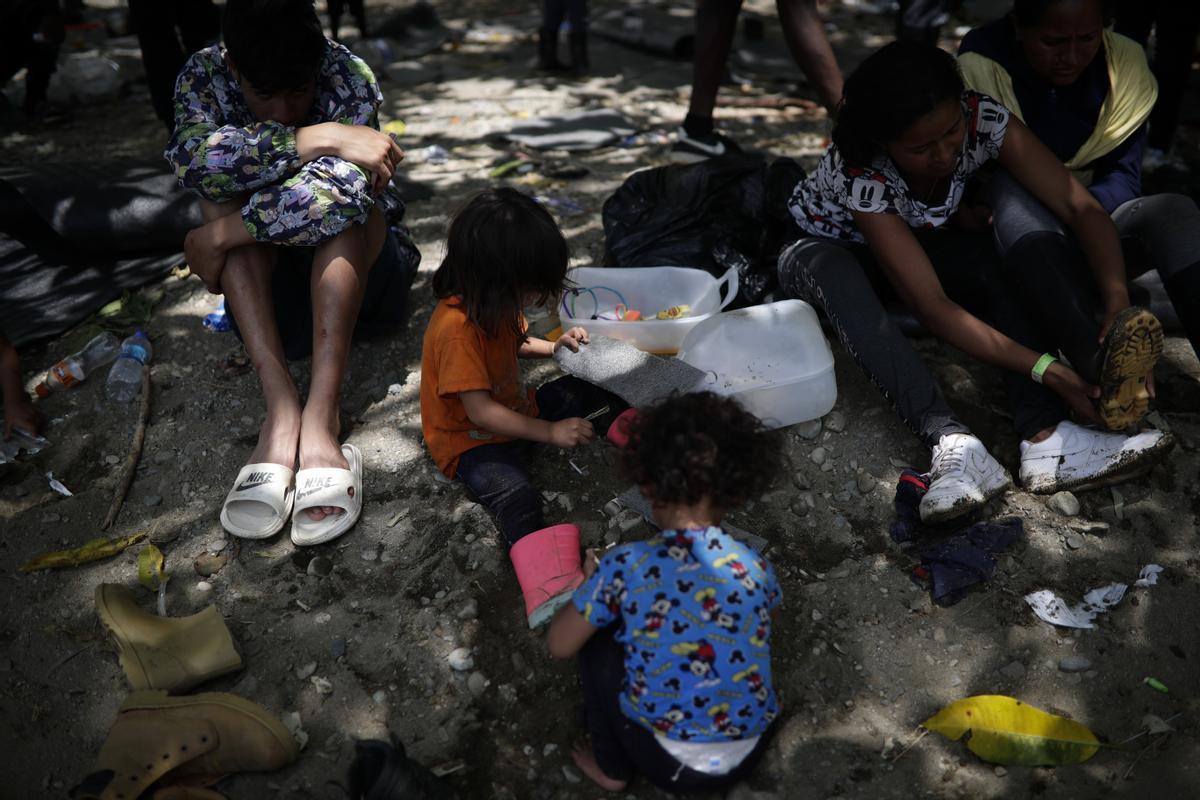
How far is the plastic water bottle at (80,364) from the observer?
3.12 metres

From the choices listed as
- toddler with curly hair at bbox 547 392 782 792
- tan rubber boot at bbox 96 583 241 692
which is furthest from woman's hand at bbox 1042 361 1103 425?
tan rubber boot at bbox 96 583 241 692

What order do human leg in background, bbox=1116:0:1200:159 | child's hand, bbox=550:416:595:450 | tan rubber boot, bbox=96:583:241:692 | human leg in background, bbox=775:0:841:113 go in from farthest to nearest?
human leg in background, bbox=1116:0:1200:159 < human leg in background, bbox=775:0:841:113 < child's hand, bbox=550:416:595:450 < tan rubber boot, bbox=96:583:241:692

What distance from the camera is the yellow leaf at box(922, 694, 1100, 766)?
1.91 m

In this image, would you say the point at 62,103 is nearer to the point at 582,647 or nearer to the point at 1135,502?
the point at 582,647

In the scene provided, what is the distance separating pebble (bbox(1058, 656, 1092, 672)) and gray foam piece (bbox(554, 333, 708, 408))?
117 cm

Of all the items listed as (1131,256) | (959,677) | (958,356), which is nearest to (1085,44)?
(1131,256)

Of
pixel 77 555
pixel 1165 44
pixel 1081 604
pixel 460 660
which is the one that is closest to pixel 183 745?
pixel 460 660

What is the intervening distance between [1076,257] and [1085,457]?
24.5 inches

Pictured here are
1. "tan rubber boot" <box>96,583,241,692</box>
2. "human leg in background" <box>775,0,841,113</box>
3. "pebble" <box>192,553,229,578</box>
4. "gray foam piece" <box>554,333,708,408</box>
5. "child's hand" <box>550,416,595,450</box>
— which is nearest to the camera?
"tan rubber boot" <box>96,583,241,692</box>

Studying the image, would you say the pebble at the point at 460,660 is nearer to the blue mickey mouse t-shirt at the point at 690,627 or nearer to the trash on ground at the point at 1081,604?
the blue mickey mouse t-shirt at the point at 690,627

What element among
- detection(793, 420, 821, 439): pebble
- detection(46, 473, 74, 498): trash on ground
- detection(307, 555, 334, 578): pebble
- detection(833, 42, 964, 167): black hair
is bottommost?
detection(46, 473, 74, 498): trash on ground

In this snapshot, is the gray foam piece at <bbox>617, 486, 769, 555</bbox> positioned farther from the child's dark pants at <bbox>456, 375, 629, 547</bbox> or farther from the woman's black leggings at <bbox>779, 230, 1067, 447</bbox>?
the woman's black leggings at <bbox>779, 230, 1067, 447</bbox>

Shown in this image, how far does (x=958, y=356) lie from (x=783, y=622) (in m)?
1.28

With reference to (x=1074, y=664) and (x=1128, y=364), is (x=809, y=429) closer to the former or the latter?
(x=1128, y=364)
